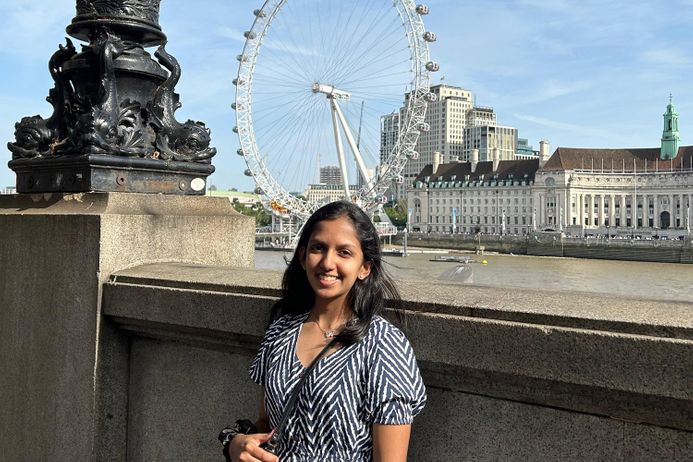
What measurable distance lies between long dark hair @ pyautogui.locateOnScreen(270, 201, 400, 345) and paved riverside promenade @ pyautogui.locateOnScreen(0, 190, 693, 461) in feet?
0.44

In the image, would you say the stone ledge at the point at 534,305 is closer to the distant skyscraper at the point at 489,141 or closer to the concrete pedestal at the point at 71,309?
the concrete pedestal at the point at 71,309

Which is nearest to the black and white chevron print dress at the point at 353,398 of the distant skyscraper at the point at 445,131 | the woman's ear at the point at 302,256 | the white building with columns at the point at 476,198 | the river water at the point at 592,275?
the woman's ear at the point at 302,256

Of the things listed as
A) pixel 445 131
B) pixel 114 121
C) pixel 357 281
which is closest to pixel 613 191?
pixel 445 131

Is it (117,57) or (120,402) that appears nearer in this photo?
(120,402)

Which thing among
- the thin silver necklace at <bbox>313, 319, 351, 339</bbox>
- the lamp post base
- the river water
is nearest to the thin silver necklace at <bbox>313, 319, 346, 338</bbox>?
the thin silver necklace at <bbox>313, 319, 351, 339</bbox>

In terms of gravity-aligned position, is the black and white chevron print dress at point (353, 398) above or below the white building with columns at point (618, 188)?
below

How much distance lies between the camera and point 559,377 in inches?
69.5

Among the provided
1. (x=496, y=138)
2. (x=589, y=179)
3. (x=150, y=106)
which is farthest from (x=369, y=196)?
(x=496, y=138)

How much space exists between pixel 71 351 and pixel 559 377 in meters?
2.01

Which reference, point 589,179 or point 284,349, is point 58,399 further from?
point 589,179

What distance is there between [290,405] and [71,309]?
5.11ft

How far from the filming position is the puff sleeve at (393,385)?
166 cm

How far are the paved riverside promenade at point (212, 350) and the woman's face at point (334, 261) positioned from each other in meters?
0.24

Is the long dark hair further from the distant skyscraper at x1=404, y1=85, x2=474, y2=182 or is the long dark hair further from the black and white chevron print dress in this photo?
the distant skyscraper at x1=404, y1=85, x2=474, y2=182
